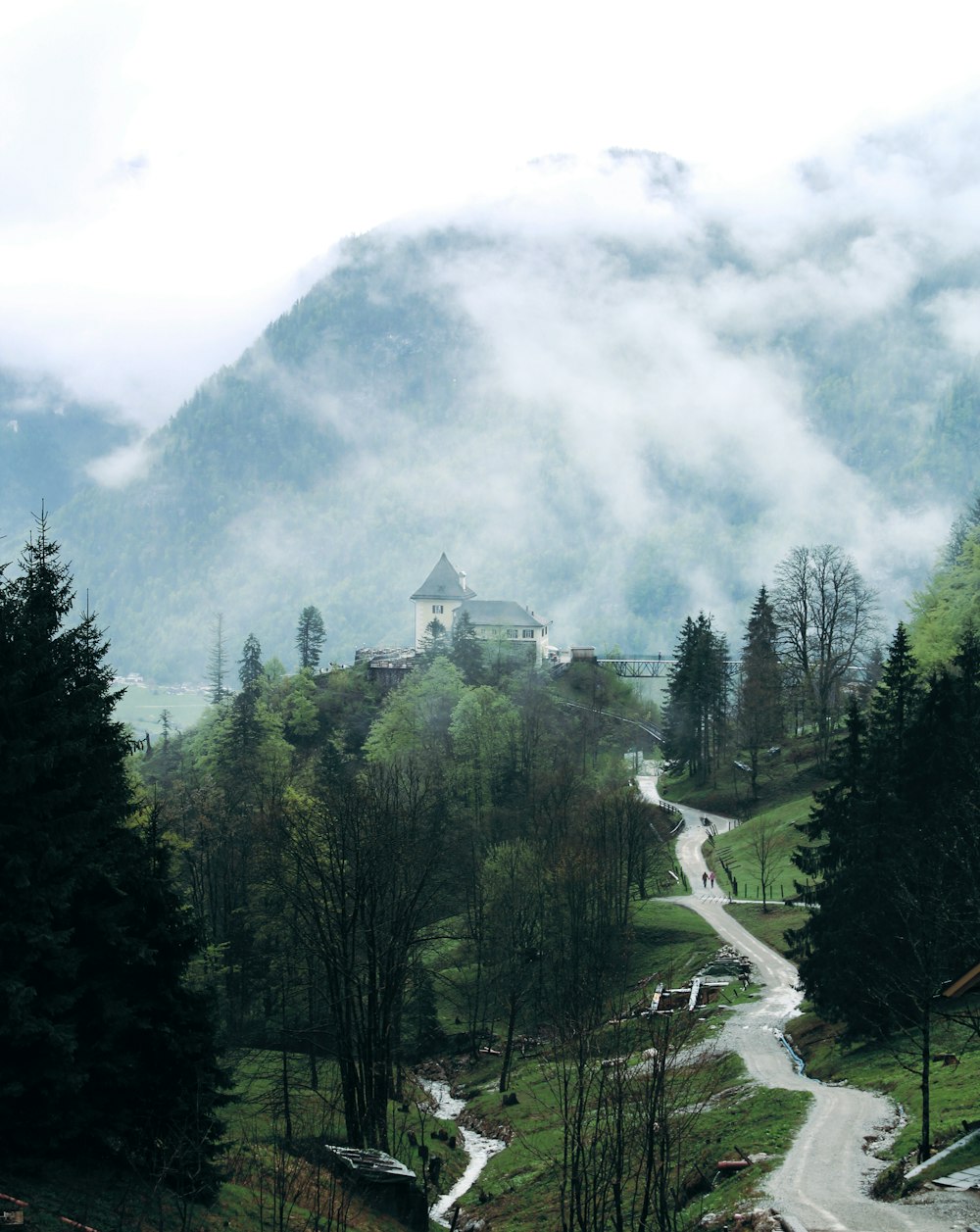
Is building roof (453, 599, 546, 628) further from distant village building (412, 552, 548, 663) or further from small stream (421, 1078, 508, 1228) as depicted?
small stream (421, 1078, 508, 1228)

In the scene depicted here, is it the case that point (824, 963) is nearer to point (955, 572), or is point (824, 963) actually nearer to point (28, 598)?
point (28, 598)

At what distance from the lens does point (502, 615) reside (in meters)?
176

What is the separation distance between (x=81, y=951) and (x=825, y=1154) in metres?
18.7

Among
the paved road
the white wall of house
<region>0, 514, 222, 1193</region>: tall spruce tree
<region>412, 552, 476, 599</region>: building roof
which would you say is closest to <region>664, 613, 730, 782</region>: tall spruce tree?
the paved road

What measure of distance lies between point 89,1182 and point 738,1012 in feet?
105

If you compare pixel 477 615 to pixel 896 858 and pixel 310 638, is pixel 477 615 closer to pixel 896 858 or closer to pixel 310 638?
pixel 310 638

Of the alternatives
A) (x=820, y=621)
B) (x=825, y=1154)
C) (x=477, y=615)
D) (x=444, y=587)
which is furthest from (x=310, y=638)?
(x=825, y=1154)

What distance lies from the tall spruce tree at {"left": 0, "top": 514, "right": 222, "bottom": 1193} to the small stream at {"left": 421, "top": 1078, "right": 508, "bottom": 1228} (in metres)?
13.5

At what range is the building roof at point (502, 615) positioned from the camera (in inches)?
6836

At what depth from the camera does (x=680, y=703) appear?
108688 millimetres

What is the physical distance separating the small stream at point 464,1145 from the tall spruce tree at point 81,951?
1348 centimetres

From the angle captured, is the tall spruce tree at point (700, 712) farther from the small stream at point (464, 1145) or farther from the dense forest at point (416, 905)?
the small stream at point (464, 1145)

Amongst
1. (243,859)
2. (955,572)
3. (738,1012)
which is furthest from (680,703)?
(738,1012)

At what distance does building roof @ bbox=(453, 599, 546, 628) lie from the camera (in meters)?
174
